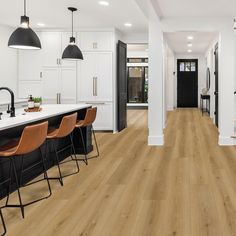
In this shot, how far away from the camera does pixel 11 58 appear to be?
27.8 ft

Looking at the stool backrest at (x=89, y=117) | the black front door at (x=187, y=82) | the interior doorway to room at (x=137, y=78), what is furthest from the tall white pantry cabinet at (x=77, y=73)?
the black front door at (x=187, y=82)

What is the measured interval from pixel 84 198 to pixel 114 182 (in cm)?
69

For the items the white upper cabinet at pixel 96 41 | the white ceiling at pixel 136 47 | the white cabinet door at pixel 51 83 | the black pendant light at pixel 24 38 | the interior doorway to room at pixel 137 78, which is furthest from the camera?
the interior doorway to room at pixel 137 78

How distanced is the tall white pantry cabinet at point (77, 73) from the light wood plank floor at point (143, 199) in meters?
2.53

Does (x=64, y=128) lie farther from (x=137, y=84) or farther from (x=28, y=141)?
(x=137, y=84)

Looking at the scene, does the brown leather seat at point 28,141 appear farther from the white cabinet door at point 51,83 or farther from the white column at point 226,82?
the white cabinet door at point 51,83

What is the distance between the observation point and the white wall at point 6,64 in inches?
316

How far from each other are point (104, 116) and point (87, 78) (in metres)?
1.03

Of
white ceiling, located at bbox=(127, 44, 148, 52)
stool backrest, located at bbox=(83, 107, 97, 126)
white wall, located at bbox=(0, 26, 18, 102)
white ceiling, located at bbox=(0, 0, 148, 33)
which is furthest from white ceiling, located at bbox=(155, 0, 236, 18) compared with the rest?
white ceiling, located at bbox=(127, 44, 148, 52)

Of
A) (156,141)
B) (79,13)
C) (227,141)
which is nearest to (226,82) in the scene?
(227,141)

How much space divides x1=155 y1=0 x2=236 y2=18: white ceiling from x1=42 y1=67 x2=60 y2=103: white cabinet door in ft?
10.4

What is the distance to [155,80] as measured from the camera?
23.1 ft

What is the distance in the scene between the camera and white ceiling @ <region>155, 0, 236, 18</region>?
19.2 feet

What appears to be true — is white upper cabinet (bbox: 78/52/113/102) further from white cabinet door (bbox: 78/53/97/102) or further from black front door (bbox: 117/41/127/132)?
black front door (bbox: 117/41/127/132)
